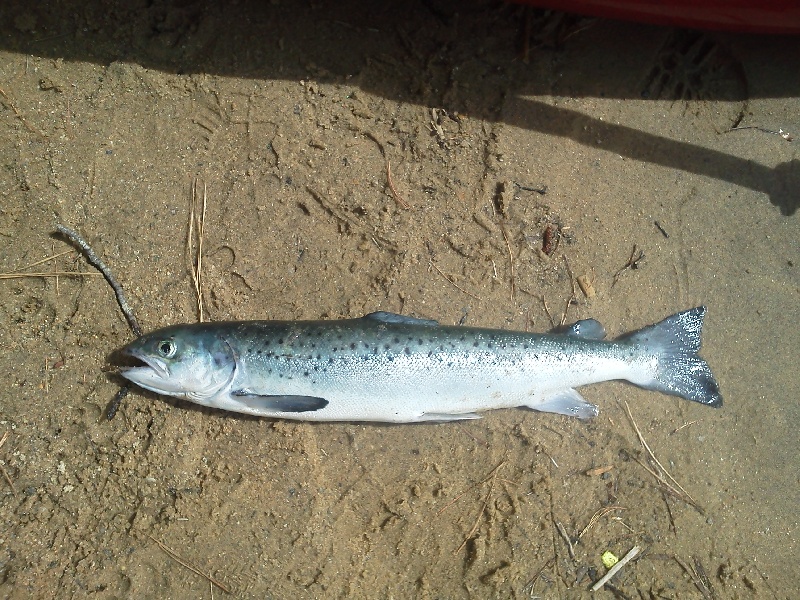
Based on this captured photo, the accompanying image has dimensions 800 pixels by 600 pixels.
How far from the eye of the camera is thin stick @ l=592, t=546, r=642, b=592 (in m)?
3.44

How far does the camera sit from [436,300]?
3596mm

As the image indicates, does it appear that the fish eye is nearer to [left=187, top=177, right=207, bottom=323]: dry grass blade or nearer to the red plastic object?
[left=187, top=177, right=207, bottom=323]: dry grass blade

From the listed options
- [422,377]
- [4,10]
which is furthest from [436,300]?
[4,10]

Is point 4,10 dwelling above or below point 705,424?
above

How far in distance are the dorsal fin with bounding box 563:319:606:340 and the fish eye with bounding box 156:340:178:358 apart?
2657 mm

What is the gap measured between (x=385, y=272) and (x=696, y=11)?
294 cm

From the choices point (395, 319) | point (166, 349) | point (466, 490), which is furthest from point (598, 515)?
point (166, 349)

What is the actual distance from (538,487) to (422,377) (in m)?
1.24

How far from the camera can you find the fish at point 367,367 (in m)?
3.08

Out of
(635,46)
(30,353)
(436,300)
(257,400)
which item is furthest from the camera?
(635,46)

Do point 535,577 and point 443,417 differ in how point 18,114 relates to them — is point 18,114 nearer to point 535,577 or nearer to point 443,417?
point 443,417

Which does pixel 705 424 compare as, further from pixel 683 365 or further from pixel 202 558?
pixel 202 558

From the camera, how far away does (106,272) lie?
3375 mm

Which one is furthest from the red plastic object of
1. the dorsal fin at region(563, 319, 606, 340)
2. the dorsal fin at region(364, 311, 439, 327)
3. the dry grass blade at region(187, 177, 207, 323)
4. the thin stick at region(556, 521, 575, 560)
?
the thin stick at region(556, 521, 575, 560)
